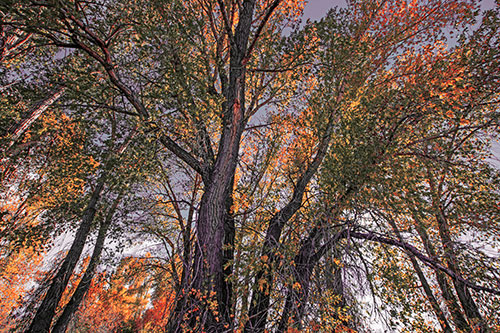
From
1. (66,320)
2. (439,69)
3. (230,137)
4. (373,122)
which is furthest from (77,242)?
(439,69)

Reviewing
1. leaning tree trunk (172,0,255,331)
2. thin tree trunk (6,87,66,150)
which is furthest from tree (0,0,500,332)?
thin tree trunk (6,87,66,150)

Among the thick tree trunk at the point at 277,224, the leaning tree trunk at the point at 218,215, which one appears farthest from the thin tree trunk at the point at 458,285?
the leaning tree trunk at the point at 218,215

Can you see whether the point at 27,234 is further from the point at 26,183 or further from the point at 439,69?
the point at 439,69

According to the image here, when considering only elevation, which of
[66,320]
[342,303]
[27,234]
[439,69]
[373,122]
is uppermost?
[439,69]

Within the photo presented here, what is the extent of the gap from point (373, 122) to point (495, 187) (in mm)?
3692

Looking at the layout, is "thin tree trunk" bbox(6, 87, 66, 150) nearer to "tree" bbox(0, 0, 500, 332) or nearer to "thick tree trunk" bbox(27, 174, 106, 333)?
"tree" bbox(0, 0, 500, 332)

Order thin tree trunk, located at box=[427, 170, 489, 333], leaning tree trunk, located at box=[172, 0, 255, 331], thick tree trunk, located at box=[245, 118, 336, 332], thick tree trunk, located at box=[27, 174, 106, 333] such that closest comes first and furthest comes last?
leaning tree trunk, located at box=[172, 0, 255, 331]
thin tree trunk, located at box=[427, 170, 489, 333]
thick tree trunk, located at box=[245, 118, 336, 332]
thick tree trunk, located at box=[27, 174, 106, 333]

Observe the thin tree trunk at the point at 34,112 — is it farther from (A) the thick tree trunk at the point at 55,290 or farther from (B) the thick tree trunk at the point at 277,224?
(B) the thick tree trunk at the point at 277,224

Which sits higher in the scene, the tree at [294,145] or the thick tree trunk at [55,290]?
the tree at [294,145]

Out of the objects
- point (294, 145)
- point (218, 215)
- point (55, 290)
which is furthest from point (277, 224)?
point (55, 290)

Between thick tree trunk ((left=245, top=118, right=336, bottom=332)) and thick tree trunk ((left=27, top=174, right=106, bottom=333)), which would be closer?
thick tree trunk ((left=245, top=118, right=336, bottom=332))

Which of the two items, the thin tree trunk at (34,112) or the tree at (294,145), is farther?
the thin tree trunk at (34,112)

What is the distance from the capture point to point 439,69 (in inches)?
191

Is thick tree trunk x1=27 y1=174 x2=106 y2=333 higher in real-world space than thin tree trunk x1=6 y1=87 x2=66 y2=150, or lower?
lower
